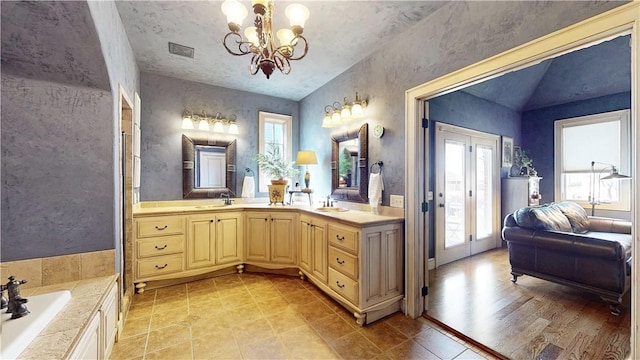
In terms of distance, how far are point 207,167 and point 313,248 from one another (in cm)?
201

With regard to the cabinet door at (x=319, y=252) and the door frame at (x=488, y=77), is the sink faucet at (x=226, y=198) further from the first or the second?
the door frame at (x=488, y=77)

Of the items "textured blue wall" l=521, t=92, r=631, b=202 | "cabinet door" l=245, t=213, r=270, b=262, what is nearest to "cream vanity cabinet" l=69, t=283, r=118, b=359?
"cabinet door" l=245, t=213, r=270, b=262

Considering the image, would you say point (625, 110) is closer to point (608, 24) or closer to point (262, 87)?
point (608, 24)

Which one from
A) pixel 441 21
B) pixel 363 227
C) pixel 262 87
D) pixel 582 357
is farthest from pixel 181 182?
pixel 582 357

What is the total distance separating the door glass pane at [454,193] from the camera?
3.71 metres

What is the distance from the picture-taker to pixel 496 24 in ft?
5.66

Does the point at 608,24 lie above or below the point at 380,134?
above

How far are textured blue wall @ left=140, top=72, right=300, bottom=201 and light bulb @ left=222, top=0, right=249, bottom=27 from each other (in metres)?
2.43

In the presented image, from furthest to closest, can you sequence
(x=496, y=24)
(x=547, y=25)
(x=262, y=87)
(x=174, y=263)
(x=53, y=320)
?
1. (x=262, y=87)
2. (x=174, y=263)
3. (x=496, y=24)
4. (x=547, y=25)
5. (x=53, y=320)

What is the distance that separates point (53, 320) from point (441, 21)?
3.17 meters

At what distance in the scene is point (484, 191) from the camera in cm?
433

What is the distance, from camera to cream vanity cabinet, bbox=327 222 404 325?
2186 millimetres

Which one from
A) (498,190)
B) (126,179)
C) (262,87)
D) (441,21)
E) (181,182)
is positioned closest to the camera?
(441,21)

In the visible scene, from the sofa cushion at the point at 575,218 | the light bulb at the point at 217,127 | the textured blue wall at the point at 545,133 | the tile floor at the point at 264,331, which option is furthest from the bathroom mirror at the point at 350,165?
the textured blue wall at the point at 545,133
